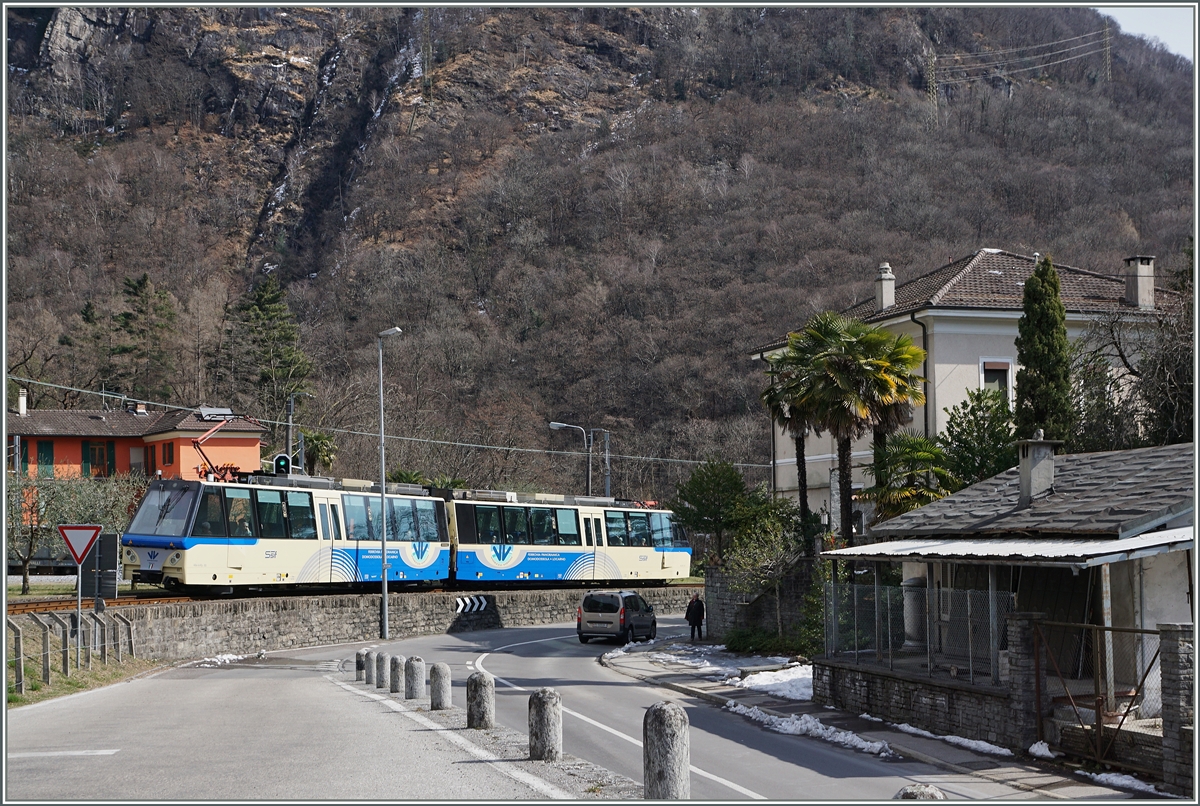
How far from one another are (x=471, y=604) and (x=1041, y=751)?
25630 mm

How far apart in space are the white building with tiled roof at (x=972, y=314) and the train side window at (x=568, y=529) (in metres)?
9.19

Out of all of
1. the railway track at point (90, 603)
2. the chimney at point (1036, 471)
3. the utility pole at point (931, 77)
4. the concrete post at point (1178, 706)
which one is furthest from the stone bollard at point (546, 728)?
the utility pole at point (931, 77)

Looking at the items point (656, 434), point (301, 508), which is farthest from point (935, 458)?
point (656, 434)

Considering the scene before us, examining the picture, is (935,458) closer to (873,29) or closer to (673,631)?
(673,631)

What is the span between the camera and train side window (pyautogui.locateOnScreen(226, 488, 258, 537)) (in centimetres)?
2972

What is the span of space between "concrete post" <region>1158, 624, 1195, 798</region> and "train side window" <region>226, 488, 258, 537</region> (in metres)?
23.4

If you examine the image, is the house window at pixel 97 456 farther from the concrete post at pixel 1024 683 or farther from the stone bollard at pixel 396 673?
the concrete post at pixel 1024 683

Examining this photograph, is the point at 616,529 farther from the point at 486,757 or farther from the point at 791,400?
the point at 486,757

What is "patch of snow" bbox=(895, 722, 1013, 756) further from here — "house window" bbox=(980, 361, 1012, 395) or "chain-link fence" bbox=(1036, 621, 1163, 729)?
"house window" bbox=(980, 361, 1012, 395)

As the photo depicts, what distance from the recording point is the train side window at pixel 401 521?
35719mm

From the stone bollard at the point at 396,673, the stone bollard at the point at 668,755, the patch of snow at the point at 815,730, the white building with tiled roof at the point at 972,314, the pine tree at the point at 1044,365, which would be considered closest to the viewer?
the stone bollard at the point at 668,755

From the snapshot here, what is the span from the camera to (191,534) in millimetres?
28891

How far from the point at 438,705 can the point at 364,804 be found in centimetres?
673

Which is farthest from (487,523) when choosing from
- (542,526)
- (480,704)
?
(480,704)
